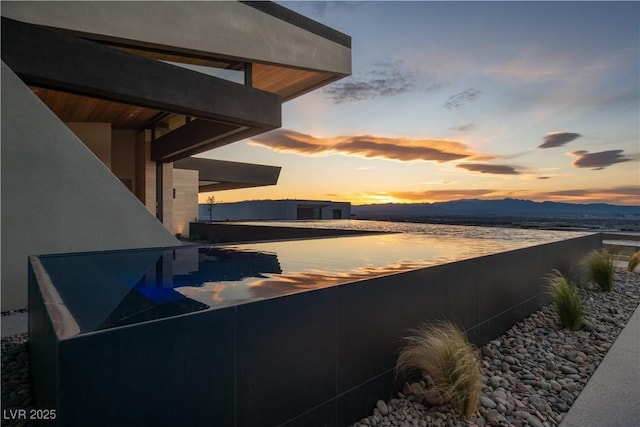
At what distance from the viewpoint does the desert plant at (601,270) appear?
8.34 metres

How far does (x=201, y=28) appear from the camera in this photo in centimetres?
1018

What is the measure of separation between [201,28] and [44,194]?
6.21 metres

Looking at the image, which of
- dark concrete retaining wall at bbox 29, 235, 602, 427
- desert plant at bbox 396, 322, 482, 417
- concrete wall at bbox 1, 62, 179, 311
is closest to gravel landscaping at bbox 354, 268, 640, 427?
desert plant at bbox 396, 322, 482, 417

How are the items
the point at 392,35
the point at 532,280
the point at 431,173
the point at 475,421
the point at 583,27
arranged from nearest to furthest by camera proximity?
1. the point at 475,421
2. the point at 532,280
3. the point at 583,27
4. the point at 392,35
5. the point at 431,173

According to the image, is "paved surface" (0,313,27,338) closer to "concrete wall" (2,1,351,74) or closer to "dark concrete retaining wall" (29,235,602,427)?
"dark concrete retaining wall" (29,235,602,427)

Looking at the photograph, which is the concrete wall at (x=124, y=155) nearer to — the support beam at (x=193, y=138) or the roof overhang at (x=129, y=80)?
the support beam at (x=193, y=138)

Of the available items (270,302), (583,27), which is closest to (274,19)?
(583,27)

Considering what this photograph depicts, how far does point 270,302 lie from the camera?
2436mm

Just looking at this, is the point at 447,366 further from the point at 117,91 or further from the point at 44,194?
the point at 117,91

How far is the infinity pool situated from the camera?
235 cm

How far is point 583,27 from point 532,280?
9099 mm

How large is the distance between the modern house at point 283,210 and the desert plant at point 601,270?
1008 inches

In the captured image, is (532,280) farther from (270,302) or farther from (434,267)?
(270,302)

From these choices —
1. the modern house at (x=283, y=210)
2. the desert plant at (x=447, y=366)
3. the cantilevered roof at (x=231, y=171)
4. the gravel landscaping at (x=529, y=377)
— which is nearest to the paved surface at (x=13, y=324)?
the gravel landscaping at (x=529, y=377)
